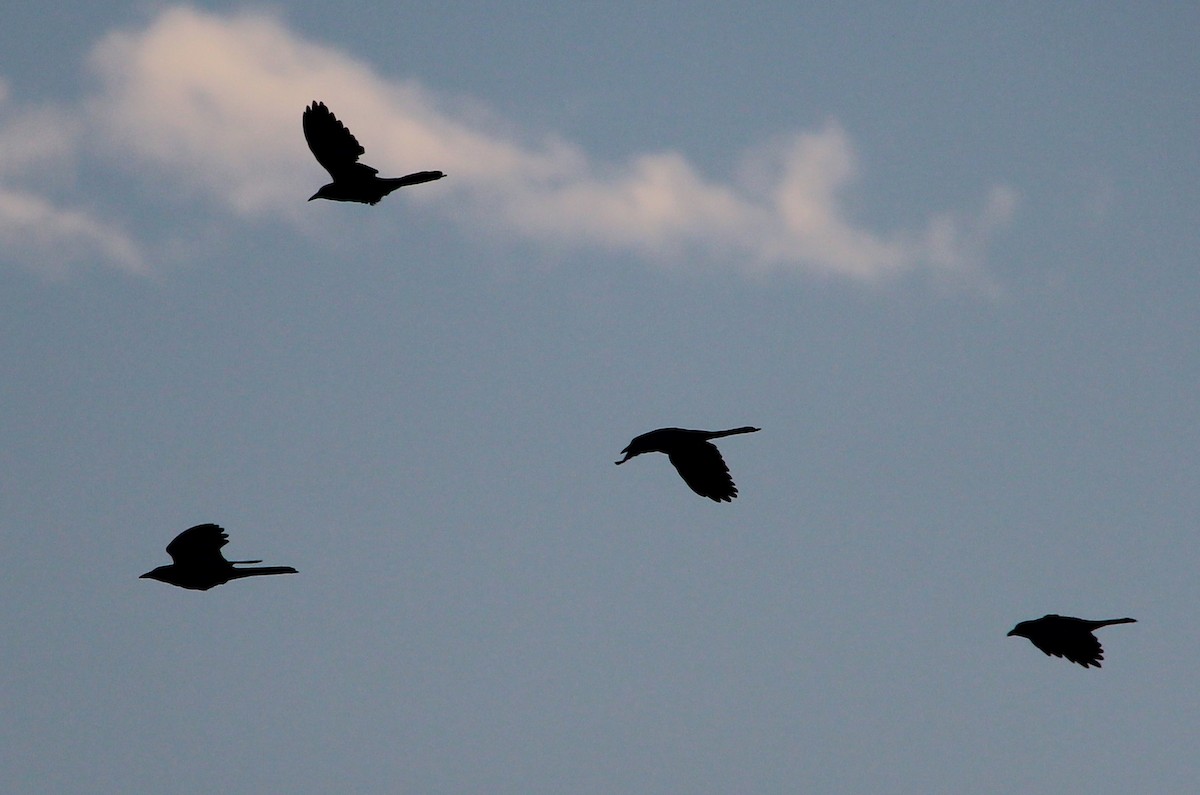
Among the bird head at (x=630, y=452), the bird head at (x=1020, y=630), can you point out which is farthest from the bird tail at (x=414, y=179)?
the bird head at (x=1020, y=630)

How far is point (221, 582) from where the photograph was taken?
16.5 meters

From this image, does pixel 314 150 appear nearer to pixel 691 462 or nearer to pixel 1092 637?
pixel 691 462

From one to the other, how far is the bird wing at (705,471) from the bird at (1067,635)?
13.5 feet

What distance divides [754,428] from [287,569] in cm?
587

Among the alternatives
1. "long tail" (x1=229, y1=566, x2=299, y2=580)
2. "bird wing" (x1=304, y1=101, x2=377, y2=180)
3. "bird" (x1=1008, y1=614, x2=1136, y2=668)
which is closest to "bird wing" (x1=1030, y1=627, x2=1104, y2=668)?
"bird" (x1=1008, y1=614, x2=1136, y2=668)

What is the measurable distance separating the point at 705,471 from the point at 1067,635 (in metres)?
5.06

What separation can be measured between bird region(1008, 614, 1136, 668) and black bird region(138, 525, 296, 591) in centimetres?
929

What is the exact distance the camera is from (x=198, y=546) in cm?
1619

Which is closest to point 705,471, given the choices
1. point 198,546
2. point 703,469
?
point 703,469

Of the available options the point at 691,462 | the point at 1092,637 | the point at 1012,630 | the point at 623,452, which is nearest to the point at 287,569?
the point at 623,452

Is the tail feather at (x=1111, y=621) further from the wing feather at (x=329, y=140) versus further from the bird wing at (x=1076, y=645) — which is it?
the wing feather at (x=329, y=140)

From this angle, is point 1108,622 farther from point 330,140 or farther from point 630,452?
point 330,140

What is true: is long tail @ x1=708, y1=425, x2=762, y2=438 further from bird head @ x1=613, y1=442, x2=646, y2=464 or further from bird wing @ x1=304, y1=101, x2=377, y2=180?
bird wing @ x1=304, y1=101, x2=377, y2=180

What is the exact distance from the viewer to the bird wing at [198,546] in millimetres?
16125
